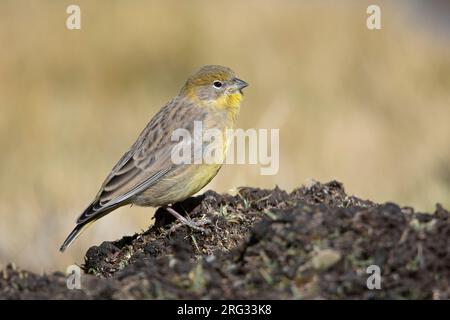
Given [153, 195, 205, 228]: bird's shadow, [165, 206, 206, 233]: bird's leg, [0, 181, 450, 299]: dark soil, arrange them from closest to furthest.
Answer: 1. [0, 181, 450, 299]: dark soil
2. [165, 206, 206, 233]: bird's leg
3. [153, 195, 205, 228]: bird's shadow

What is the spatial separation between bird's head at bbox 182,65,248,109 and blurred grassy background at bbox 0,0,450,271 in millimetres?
1691

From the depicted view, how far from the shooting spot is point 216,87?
859 cm

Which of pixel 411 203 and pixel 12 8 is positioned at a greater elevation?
pixel 12 8

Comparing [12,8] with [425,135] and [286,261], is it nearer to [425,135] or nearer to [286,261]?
[425,135]

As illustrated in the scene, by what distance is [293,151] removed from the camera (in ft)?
41.1

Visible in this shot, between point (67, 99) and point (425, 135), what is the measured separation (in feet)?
19.4

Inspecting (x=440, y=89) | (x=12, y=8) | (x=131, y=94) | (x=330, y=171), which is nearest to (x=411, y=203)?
(x=330, y=171)

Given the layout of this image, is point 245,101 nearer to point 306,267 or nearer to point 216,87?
point 216,87

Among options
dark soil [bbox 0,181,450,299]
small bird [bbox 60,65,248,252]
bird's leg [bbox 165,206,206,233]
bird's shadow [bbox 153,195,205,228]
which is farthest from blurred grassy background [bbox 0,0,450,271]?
dark soil [bbox 0,181,450,299]

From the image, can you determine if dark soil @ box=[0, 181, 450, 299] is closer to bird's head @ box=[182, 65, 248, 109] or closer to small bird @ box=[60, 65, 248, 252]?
small bird @ box=[60, 65, 248, 252]

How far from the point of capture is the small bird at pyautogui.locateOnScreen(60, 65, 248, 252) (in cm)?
758

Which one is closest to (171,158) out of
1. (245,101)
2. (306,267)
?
(306,267)

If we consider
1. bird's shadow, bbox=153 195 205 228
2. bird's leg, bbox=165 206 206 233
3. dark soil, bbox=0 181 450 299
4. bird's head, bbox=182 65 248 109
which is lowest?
bird's shadow, bbox=153 195 205 228

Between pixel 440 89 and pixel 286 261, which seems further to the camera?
pixel 440 89
